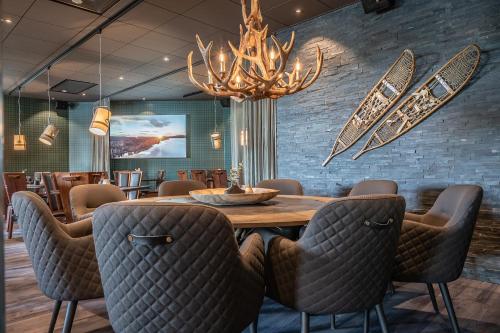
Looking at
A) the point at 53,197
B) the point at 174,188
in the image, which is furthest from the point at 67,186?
the point at 174,188

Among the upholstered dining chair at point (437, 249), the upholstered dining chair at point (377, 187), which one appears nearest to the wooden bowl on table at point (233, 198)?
the upholstered dining chair at point (437, 249)

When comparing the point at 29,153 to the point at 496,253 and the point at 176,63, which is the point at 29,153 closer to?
the point at 176,63

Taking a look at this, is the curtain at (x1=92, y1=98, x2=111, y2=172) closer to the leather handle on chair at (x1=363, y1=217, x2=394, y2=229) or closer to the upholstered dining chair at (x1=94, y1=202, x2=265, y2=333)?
the upholstered dining chair at (x1=94, y1=202, x2=265, y2=333)

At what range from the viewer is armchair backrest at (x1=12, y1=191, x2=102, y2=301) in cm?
163

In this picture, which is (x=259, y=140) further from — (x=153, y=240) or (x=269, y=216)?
(x=153, y=240)

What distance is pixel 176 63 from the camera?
629 centimetres

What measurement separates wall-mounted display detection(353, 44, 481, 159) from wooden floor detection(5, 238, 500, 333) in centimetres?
160

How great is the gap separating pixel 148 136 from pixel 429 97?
8.17 metres

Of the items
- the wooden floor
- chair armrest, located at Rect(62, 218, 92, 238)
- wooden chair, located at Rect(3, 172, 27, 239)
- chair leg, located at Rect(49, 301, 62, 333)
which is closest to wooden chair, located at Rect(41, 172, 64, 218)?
wooden chair, located at Rect(3, 172, 27, 239)

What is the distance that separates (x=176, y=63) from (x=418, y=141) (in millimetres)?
4564

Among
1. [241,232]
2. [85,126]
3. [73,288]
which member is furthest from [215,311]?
[85,126]

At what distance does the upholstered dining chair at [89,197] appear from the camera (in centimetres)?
279

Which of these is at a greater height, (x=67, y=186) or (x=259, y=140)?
(x=259, y=140)

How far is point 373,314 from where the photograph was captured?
2338mm
